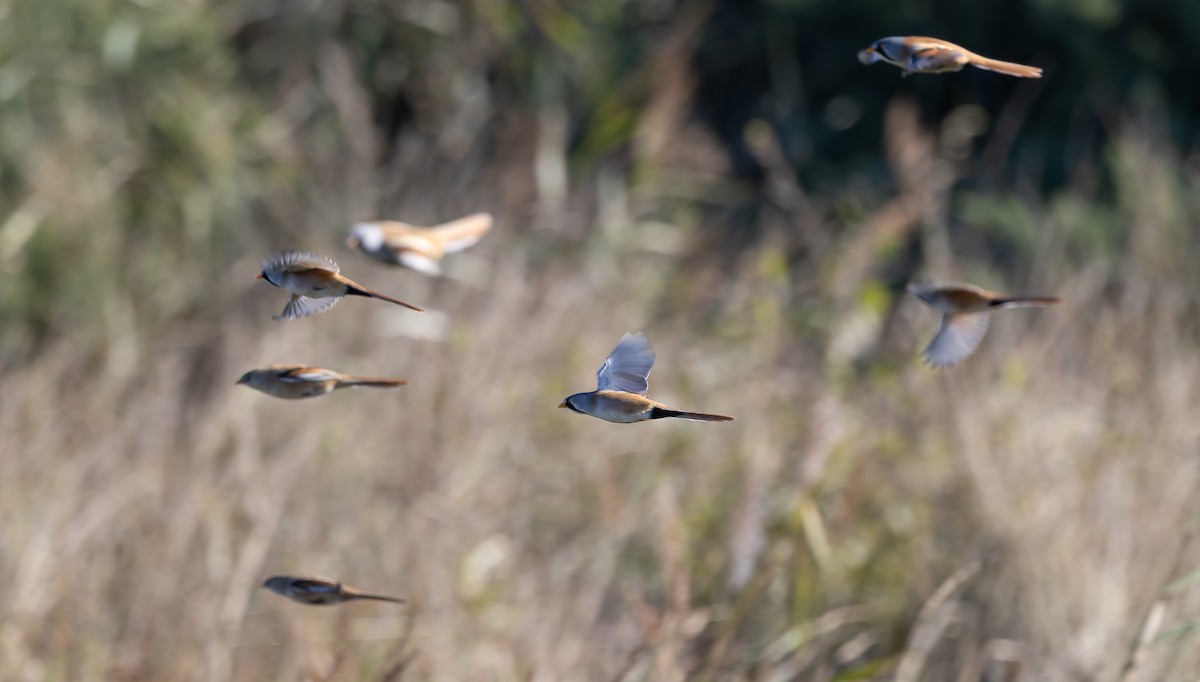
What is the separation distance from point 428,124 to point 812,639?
3.64 meters

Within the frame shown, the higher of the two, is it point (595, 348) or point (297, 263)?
point (297, 263)

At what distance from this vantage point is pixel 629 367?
87 cm

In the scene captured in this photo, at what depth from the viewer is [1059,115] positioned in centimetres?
644

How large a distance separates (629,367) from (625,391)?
0.02 meters

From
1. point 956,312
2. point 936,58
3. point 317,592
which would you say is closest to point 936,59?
point 936,58

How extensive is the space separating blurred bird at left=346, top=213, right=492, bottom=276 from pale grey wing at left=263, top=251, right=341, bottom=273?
0.09 meters

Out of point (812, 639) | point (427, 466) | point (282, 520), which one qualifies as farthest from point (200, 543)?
point (812, 639)

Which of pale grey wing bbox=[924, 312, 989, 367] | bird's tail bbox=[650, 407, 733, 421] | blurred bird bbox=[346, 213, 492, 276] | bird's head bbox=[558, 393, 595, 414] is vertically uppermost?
blurred bird bbox=[346, 213, 492, 276]

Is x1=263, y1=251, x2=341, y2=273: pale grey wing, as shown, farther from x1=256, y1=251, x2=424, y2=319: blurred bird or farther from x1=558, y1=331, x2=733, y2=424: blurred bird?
x1=558, y1=331, x2=733, y2=424: blurred bird

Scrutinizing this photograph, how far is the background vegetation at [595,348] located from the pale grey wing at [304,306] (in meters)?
0.72

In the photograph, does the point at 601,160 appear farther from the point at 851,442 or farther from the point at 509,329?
the point at 851,442

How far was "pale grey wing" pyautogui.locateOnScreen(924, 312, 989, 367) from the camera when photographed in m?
0.95

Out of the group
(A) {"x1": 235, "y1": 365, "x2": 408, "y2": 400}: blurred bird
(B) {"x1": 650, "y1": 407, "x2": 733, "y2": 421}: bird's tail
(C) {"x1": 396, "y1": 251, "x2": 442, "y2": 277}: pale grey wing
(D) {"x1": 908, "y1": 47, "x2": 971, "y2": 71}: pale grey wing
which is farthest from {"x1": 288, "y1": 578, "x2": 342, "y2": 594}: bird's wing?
(D) {"x1": 908, "y1": 47, "x2": 971, "y2": 71}: pale grey wing

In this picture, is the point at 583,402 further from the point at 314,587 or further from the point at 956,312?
the point at 314,587
